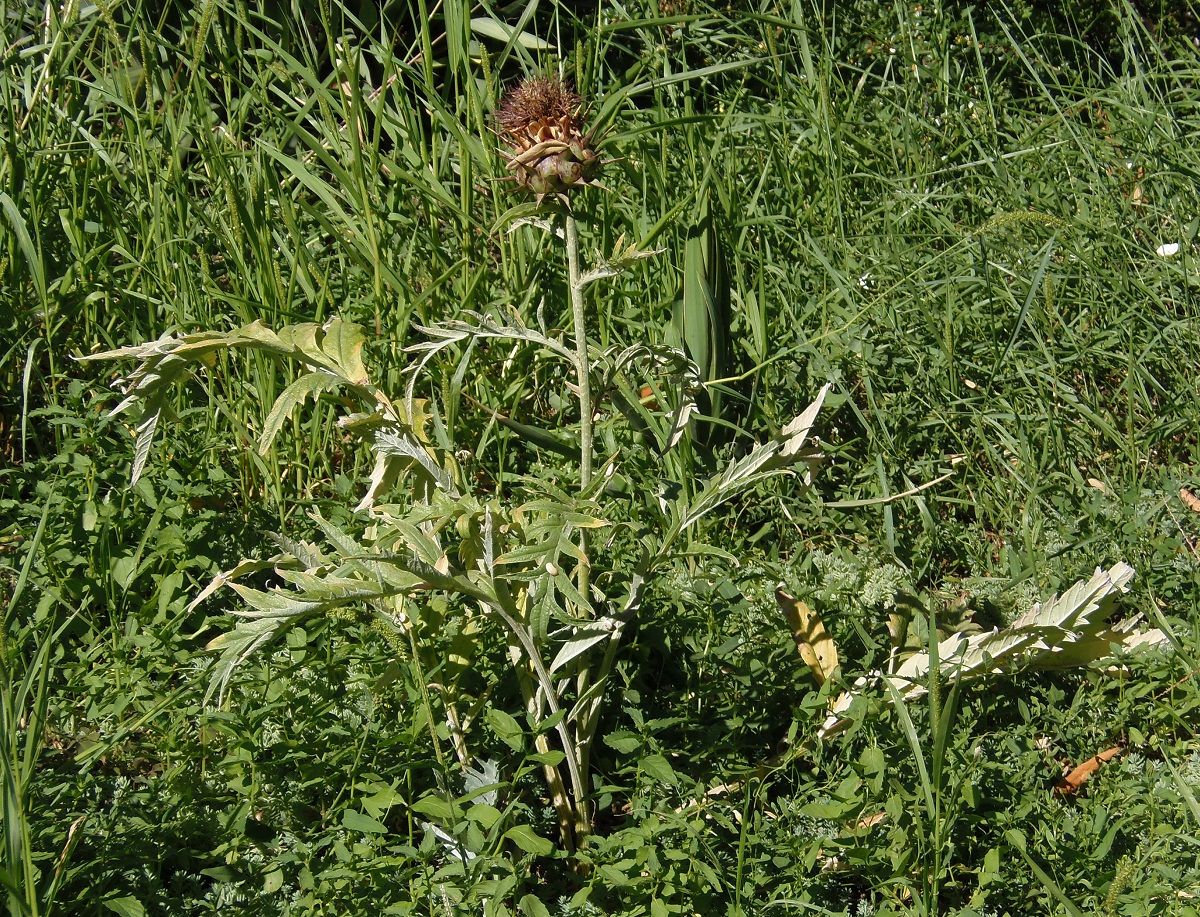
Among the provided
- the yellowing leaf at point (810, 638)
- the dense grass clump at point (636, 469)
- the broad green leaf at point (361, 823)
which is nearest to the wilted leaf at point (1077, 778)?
the dense grass clump at point (636, 469)

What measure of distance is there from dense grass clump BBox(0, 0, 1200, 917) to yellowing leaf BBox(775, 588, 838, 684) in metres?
0.04

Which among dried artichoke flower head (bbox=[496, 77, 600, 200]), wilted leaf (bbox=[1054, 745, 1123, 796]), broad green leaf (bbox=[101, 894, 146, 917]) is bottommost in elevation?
wilted leaf (bbox=[1054, 745, 1123, 796])

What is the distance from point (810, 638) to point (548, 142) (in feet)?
3.54

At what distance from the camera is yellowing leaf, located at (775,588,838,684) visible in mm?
2379

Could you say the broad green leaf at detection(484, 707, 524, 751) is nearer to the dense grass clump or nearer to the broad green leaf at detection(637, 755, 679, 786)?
the dense grass clump

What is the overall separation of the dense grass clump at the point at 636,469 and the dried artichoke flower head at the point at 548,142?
32 mm

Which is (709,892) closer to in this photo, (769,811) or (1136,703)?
(769,811)

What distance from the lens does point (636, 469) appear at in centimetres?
289

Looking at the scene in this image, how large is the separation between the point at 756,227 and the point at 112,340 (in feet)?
5.58

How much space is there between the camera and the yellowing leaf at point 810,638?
2379mm

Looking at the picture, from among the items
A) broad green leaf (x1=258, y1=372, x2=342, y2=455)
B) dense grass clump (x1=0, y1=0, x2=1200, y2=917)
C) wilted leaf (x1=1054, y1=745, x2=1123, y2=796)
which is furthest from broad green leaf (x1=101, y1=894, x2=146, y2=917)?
wilted leaf (x1=1054, y1=745, x2=1123, y2=796)

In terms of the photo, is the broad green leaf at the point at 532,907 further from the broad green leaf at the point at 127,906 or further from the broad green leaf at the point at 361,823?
the broad green leaf at the point at 127,906

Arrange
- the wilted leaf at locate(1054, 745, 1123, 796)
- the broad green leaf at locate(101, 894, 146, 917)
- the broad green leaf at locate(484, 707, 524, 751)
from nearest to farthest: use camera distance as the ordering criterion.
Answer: the broad green leaf at locate(101, 894, 146, 917) < the broad green leaf at locate(484, 707, 524, 751) < the wilted leaf at locate(1054, 745, 1123, 796)

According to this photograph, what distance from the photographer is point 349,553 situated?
200cm
